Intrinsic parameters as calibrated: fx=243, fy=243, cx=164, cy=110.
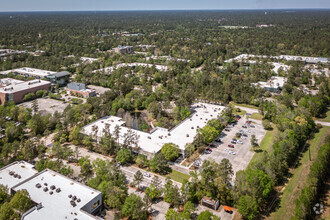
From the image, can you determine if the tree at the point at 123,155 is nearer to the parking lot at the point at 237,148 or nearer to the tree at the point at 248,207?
the parking lot at the point at 237,148

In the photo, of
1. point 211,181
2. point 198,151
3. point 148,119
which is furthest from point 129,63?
point 211,181

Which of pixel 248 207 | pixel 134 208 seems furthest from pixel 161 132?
pixel 248 207

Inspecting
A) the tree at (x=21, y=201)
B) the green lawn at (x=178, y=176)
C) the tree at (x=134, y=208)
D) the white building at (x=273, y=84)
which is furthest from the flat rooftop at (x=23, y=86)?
the white building at (x=273, y=84)

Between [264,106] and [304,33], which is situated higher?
[304,33]

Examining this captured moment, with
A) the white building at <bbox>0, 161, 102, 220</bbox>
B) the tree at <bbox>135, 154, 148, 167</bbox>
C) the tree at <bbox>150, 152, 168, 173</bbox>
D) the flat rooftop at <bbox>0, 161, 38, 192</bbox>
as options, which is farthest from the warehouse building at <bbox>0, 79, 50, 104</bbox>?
the tree at <bbox>150, 152, 168, 173</bbox>

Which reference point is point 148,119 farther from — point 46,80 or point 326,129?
point 46,80
